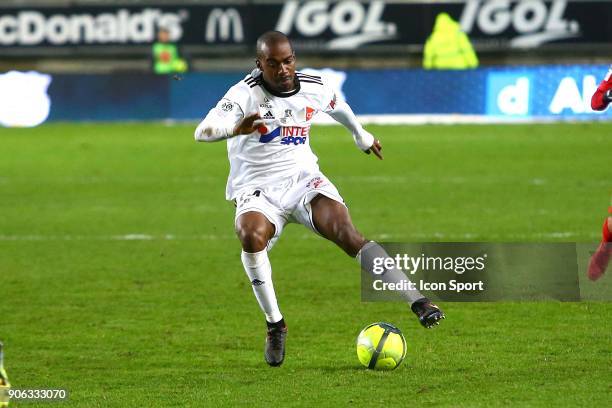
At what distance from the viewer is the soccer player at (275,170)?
22.5 ft

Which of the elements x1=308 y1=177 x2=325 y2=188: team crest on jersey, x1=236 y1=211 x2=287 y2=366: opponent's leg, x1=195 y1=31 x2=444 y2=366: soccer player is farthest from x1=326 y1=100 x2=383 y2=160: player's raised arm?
x1=236 y1=211 x2=287 y2=366: opponent's leg

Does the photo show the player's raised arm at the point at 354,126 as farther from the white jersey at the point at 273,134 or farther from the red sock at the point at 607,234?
the red sock at the point at 607,234

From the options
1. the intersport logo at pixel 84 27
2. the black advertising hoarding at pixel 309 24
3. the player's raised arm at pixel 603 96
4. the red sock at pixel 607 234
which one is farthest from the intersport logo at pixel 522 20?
the player's raised arm at pixel 603 96

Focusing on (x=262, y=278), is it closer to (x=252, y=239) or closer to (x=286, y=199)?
(x=252, y=239)

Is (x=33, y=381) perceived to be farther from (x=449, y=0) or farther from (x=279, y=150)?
(x=449, y=0)

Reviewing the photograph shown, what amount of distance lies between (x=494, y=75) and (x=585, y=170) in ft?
19.5

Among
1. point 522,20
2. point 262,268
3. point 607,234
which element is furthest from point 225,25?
point 262,268

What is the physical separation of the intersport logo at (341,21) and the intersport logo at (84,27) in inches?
104

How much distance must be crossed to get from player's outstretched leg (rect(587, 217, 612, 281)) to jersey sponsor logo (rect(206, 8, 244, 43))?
20427mm

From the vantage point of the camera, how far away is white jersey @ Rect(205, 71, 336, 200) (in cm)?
708

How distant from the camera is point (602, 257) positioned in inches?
337

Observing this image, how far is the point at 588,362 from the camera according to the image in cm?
670

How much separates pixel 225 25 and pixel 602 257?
814 inches

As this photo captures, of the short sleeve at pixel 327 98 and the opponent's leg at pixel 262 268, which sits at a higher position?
the short sleeve at pixel 327 98
